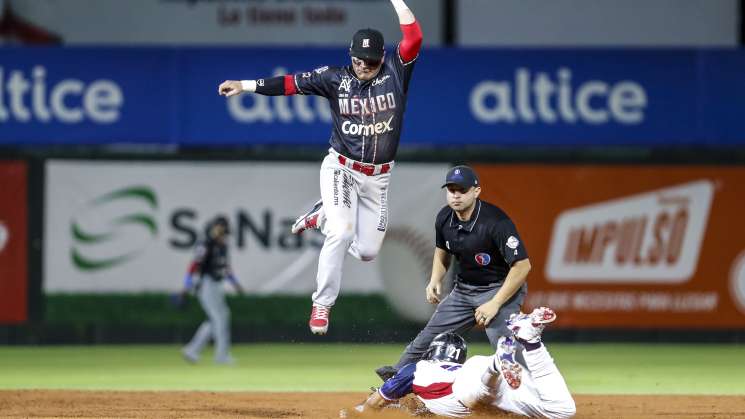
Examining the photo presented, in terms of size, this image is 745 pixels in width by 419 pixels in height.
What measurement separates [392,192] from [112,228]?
401 centimetres

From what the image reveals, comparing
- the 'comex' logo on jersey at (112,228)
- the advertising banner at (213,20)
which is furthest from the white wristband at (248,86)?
the advertising banner at (213,20)

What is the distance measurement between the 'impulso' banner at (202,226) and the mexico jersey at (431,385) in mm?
8447

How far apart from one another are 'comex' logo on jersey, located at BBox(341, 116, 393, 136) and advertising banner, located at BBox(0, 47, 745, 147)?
7961 mm

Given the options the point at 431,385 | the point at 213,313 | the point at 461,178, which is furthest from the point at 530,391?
the point at 213,313

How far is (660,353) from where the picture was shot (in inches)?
727

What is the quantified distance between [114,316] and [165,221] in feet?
5.09

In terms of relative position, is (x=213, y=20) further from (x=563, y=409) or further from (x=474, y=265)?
(x=563, y=409)

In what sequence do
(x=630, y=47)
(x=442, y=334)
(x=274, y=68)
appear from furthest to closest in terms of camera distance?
(x=630, y=47) < (x=274, y=68) < (x=442, y=334)

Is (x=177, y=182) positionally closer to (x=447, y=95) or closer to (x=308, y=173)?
(x=308, y=173)

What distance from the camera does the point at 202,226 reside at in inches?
755

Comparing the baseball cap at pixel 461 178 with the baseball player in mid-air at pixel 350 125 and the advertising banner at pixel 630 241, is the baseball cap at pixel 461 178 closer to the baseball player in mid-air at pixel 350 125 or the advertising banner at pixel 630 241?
the baseball player in mid-air at pixel 350 125

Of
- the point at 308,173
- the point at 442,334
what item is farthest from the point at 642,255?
the point at 442,334

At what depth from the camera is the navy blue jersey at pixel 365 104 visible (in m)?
10.4

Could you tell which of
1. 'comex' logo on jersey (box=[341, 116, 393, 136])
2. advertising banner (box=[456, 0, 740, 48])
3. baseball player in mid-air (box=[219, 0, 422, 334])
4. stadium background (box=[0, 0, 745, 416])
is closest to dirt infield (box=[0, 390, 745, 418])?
baseball player in mid-air (box=[219, 0, 422, 334])
